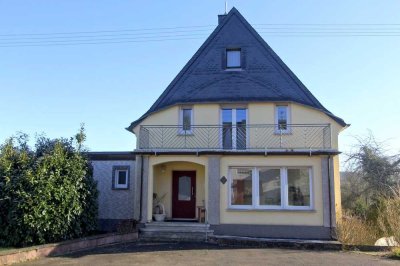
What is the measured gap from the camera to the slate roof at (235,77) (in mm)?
18562

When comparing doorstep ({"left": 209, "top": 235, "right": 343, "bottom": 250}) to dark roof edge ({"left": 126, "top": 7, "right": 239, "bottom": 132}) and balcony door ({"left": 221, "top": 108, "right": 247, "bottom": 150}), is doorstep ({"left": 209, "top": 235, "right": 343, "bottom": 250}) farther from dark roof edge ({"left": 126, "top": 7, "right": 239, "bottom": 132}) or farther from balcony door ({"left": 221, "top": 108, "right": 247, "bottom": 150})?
dark roof edge ({"left": 126, "top": 7, "right": 239, "bottom": 132})

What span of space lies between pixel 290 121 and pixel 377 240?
6118mm

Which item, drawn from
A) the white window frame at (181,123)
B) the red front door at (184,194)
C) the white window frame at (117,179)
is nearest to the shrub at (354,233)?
the red front door at (184,194)

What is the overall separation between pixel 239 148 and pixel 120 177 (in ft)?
19.7

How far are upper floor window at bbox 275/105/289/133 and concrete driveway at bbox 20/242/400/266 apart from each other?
6207 mm

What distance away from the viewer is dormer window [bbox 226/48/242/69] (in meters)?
20.0

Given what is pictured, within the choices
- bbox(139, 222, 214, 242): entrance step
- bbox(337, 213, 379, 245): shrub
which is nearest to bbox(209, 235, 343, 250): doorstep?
bbox(337, 213, 379, 245): shrub

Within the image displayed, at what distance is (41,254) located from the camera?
1205cm

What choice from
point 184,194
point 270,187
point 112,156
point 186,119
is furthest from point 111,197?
point 270,187

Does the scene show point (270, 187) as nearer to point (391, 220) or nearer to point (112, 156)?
point (391, 220)

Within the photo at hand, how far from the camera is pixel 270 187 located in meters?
17.0

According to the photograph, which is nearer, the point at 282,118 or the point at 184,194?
the point at 282,118

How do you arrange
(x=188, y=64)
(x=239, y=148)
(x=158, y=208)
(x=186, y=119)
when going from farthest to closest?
1. (x=188, y=64)
2. (x=186, y=119)
3. (x=158, y=208)
4. (x=239, y=148)

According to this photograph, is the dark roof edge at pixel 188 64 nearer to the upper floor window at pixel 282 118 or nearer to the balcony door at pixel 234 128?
the balcony door at pixel 234 128
